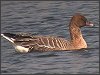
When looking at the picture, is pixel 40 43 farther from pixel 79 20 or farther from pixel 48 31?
pixel 48 31

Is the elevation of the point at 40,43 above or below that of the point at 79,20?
below

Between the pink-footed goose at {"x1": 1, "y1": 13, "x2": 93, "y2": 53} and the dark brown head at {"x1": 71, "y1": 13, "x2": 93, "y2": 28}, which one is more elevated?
the dark brown head at {"x1": 71, "y1": 13, "x2": 93, "y2": 28}

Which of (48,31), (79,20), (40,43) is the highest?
(79,20)

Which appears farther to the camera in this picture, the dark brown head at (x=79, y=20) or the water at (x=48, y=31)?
the dark brown head at (x=79, y=20)

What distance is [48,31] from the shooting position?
77.2 feet

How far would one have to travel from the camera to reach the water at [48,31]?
19094 millimetres

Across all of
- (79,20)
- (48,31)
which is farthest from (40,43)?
(48,31)

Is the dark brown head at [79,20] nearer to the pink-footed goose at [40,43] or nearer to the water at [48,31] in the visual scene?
the pink-footed goose at [40,43]

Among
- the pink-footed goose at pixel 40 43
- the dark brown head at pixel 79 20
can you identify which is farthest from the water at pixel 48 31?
the dark brown head at pixel 79 20

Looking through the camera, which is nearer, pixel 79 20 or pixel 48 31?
pixel 79 20

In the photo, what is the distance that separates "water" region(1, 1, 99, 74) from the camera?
19.1 m

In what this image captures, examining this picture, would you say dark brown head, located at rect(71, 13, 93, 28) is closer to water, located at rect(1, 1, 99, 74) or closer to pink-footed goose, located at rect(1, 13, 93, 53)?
pink-footed goose, located at rect(1, 13, 93, 53)

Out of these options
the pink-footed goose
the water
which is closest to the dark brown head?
the pink-footed goose

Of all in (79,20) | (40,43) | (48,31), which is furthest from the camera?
(48,31)
